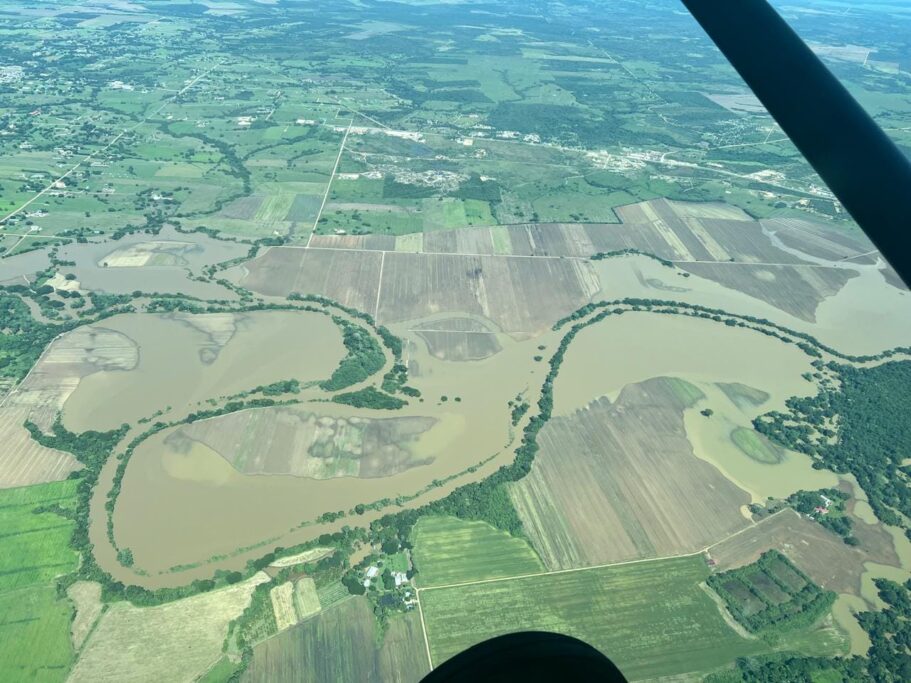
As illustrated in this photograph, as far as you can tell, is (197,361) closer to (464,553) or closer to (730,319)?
(464,553)

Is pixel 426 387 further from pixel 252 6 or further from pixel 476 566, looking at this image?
pixel 252 6

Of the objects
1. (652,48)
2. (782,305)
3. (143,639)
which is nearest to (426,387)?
(143,639)

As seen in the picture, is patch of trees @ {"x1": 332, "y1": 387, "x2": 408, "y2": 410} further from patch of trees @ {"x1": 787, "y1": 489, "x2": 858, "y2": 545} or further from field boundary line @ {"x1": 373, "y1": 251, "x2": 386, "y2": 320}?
patch of trees @ {"x1": 787, "y1": 489, "x2": 858, "y2": 545}

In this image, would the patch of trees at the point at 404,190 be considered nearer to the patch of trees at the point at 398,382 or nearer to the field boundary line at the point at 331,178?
the field boundary line at the point at 331,178

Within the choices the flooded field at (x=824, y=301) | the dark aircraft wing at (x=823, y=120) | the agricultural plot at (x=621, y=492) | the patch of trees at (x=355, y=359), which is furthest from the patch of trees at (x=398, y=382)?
the dark aircraft wing at (x=823, y=120)

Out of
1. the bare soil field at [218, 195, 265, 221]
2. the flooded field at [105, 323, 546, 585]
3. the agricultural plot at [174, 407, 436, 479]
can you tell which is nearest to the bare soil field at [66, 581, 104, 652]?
the flooded field at [105, 323, 546, 585]

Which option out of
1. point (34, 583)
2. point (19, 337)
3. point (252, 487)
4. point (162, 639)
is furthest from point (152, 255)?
point (162, 639)

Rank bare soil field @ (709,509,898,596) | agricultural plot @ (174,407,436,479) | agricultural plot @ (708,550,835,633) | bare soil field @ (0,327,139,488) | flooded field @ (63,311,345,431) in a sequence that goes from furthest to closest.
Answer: flooded field @ (63,311,345,431) → agricultural plot @ (174,407,436,479) → bare soil field @ (0,327,139,488) → bare soil field @ (709,509,898,596) → agricultural plot @ (708,550,835,633)
